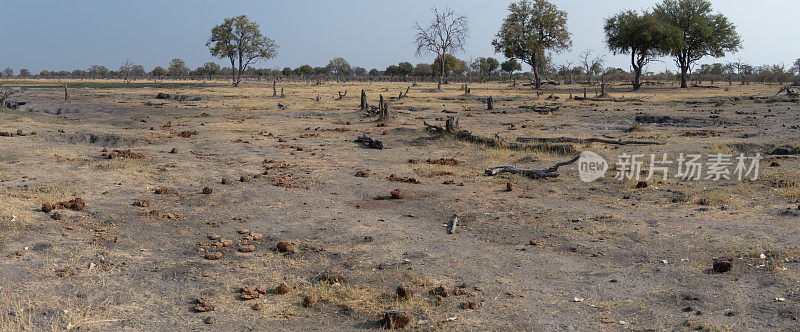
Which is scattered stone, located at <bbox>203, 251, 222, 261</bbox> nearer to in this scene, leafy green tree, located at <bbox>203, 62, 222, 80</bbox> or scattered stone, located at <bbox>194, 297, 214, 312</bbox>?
scattered stone, located at <bbox>194, 297, 214, 312</bbox>

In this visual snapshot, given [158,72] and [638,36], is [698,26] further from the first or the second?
[158,72]

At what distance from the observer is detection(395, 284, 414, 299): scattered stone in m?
5.17

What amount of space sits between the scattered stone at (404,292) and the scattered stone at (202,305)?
1715mm

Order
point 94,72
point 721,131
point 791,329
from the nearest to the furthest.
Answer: point 791,329 → point 721,131 → point 94,72

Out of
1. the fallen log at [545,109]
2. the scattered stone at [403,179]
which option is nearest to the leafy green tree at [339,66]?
the fallen log at [545,109]

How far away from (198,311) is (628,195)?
7.20m

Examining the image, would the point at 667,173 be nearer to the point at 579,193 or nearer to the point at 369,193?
the point at 579,193

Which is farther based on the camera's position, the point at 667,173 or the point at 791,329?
the point at 667,173

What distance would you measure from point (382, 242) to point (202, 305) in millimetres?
2494

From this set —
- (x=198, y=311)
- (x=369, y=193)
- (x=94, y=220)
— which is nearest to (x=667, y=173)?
(x=369, y=193)

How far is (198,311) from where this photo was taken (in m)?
4.91

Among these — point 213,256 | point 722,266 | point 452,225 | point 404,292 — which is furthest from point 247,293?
point 722,266

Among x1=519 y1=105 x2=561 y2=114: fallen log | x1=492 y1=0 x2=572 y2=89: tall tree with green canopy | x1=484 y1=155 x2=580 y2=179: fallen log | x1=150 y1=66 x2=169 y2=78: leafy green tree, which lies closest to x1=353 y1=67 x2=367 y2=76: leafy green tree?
x1=150 y1=66 x2=169 y2=78: leafy green tree

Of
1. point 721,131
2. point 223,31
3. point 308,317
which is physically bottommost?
point 308,317
